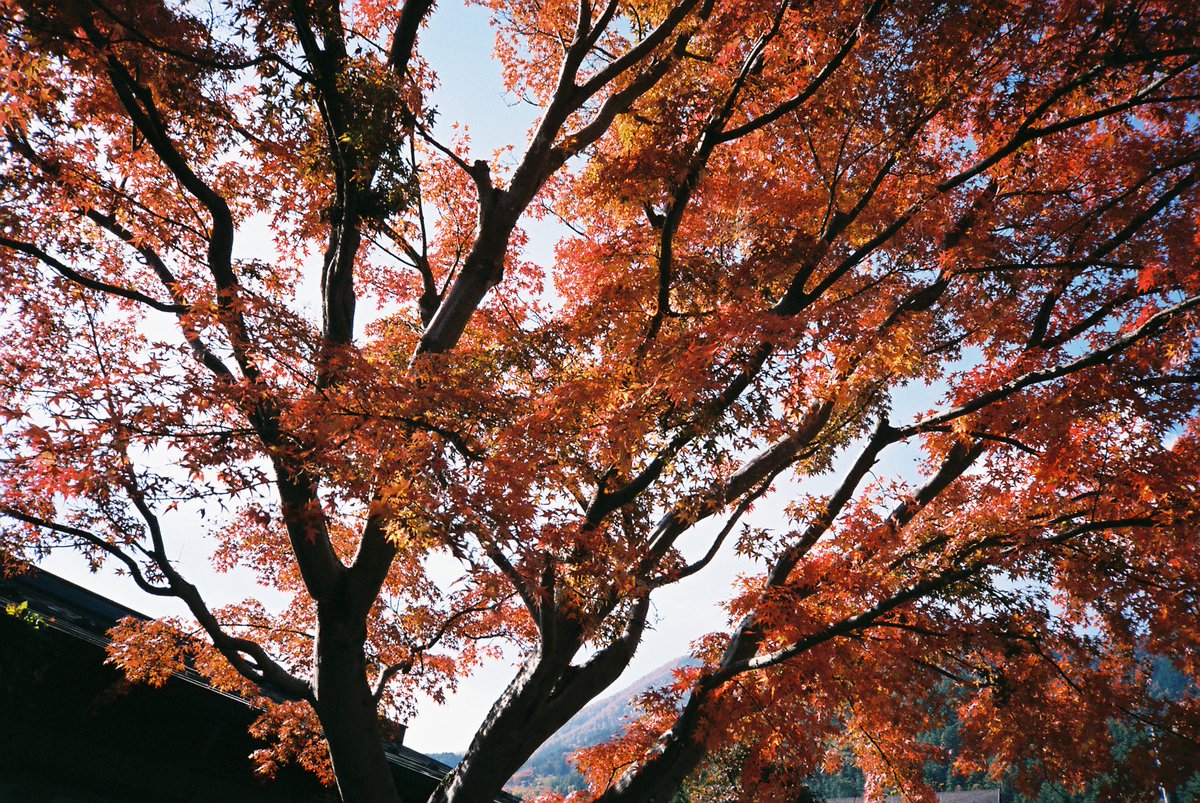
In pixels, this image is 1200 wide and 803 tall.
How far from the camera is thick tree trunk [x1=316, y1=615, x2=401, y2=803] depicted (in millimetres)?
5844

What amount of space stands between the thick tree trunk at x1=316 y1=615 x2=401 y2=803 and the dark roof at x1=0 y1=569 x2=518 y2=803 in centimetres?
199

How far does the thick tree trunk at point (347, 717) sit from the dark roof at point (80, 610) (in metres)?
1.99

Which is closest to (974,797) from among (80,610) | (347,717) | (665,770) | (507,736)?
(665,770)

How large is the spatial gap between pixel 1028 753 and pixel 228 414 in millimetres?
9432

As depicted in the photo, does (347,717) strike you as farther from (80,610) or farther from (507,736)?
(80,610)

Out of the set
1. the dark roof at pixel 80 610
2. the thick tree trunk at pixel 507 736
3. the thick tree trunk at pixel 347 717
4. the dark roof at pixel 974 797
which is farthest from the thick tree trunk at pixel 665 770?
the dark roof at pixel 974 797

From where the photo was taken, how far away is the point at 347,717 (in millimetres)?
5887

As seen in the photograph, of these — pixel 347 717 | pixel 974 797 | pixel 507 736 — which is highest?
pixel 974 797

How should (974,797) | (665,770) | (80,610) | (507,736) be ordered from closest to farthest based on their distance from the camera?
(507,736) < (665,770) < (80,610) < (974,797)

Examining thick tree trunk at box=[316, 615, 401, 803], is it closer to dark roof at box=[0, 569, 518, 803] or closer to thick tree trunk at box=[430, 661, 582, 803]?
thick tree trunk at box=[430, 661, 582, 803]

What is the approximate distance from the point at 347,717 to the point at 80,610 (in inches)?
242

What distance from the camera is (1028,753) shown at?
786 cm

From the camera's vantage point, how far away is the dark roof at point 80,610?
7070 mm

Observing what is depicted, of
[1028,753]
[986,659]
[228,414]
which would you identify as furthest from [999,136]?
[228,414]
